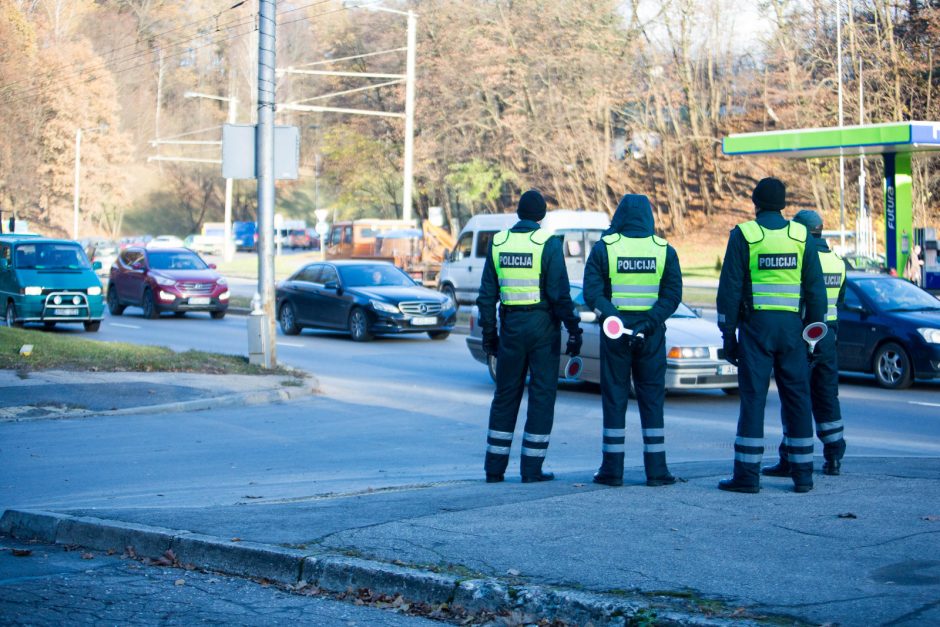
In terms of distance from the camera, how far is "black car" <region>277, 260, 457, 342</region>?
22.1 m

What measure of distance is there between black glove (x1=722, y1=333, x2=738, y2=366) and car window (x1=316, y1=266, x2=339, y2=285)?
16289mm

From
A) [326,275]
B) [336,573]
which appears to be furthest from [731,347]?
[326,275]

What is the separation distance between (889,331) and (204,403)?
8.71m

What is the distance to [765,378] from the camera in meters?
7.50

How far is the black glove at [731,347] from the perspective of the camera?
7438 mm

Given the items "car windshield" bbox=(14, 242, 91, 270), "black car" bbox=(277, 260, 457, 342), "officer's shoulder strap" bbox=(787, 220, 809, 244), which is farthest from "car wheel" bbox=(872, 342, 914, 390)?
"car windshield" bbox=(14, 242, 91, 270)

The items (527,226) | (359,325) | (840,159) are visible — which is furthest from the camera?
(840,159)

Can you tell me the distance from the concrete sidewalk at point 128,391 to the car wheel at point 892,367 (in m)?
7.40

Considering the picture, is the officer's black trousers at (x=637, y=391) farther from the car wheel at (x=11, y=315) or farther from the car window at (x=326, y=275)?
the car wheel at (x=11, y=315)

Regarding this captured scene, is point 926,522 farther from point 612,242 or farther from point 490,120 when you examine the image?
point 490,120

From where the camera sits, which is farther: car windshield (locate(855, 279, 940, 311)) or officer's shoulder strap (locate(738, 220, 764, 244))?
car windshield (locate(855, 279, 940, 311))

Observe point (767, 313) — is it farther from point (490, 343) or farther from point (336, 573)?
point (336, 573)

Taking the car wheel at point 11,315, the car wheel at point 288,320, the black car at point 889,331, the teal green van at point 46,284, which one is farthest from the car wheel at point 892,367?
the car wheel at point 11,315

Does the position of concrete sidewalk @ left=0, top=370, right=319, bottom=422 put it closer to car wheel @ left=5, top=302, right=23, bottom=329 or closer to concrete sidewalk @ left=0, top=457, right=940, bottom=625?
concrete sidewalk @ left=0, top=457, right=940, bottom=625
